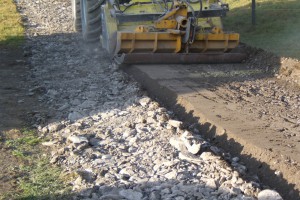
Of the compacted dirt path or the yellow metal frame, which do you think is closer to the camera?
the compacted dirt path

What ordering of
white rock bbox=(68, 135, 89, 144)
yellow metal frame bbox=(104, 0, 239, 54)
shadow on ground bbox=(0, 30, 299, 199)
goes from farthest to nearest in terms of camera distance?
yellow metal frame bbox=(104, 0, 239, 54) < white rock bbox=(68, 135, 89, 144) < shadow on ground bbox=(0, 30, 299, 199)

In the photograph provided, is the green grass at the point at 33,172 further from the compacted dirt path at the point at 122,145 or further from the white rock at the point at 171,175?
the white rock at the point at 171,175

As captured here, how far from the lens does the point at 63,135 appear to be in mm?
7875

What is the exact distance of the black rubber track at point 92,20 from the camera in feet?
43.8

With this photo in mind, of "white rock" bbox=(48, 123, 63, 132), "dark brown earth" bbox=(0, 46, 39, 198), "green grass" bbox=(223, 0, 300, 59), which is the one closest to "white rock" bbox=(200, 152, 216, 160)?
"dark brown earth" bbox=(0, 46, 39, 198)

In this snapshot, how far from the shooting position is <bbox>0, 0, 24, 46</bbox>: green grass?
16053 millimetres

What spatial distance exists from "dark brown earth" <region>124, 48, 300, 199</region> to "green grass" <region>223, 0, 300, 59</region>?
1514 mm

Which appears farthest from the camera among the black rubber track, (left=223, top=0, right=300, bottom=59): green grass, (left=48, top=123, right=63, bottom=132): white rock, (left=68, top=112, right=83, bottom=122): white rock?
(left=223, top=0, right=300, bottom=59): green grass

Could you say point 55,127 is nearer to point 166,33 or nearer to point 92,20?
point 166,33

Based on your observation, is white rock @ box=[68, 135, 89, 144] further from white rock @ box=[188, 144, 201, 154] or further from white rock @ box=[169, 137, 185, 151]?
white rock @ box=[188, 144, 201, 154]

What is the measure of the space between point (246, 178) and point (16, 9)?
730 inches

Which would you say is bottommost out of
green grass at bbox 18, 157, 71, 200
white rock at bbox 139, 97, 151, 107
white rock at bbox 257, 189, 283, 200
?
green grass at bbox 18, 157, 71, 200

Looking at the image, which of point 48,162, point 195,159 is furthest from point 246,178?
point 48,162

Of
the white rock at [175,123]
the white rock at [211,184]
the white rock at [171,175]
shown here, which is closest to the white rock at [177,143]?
the white rock at [175,123]
